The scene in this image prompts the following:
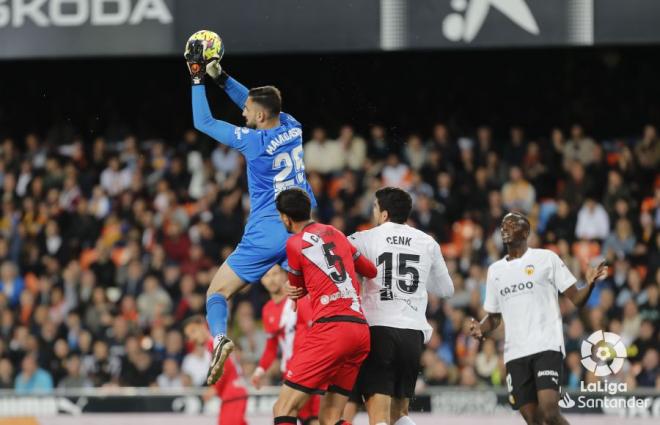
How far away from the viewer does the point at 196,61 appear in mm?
9703

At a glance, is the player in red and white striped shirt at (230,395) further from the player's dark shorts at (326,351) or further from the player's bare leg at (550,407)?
the player's dark shorts at (326,351)

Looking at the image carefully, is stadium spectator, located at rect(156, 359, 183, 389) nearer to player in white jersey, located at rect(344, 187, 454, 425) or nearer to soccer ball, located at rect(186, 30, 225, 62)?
soccer ball, located at rect(186, 30, 225, 62)

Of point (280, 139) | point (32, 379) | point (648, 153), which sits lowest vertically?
point (32, 379)

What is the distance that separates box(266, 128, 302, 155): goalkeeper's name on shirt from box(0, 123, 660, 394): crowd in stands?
6.01 meters

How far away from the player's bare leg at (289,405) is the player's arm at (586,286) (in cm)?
236

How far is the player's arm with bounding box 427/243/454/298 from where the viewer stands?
30.2 ft

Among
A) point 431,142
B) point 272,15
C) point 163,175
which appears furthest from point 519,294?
point 163,175

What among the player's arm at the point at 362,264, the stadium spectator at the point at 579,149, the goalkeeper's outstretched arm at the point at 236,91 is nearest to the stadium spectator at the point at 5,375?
the stadium spectator at the point at 579,149

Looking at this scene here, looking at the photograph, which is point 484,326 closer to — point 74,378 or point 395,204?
point 395,204

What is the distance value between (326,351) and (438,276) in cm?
118

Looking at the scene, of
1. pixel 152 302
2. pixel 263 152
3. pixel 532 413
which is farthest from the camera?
pixel 152 302

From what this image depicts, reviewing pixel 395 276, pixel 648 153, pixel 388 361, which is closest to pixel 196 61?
pixel 395 276

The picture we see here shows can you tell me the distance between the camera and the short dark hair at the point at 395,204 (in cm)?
913

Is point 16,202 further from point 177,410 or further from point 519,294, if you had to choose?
point 519,294
